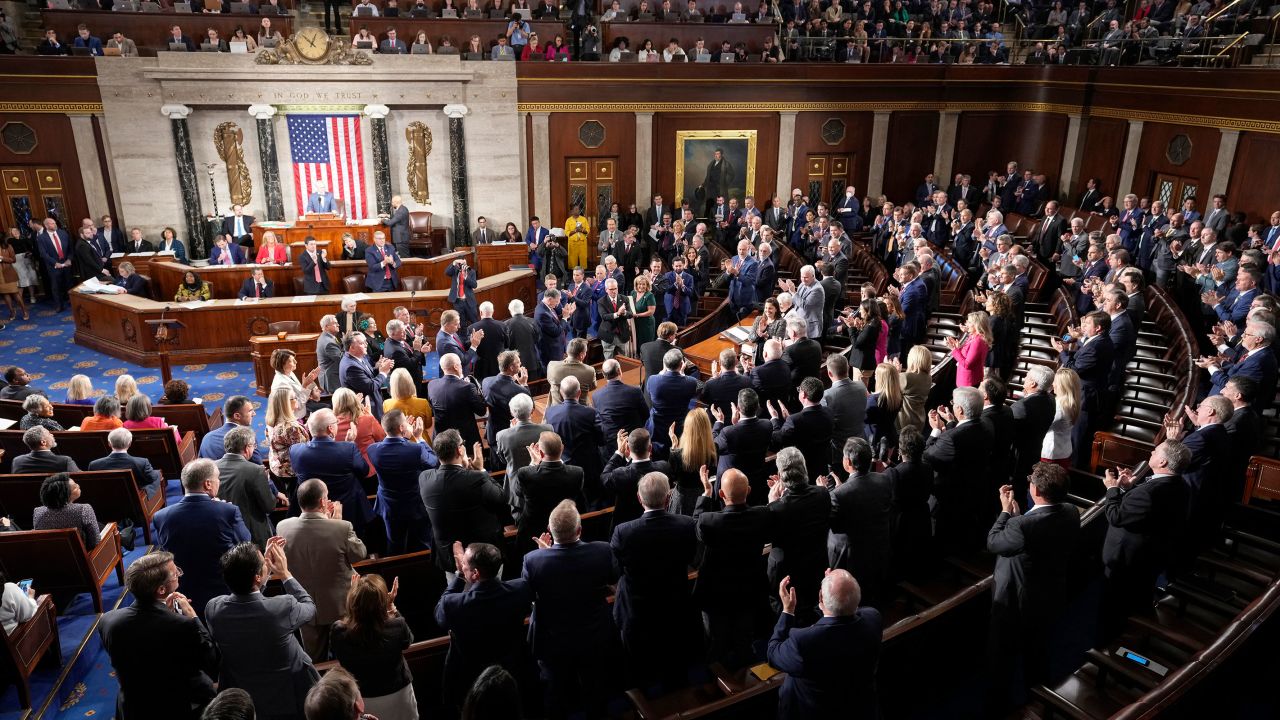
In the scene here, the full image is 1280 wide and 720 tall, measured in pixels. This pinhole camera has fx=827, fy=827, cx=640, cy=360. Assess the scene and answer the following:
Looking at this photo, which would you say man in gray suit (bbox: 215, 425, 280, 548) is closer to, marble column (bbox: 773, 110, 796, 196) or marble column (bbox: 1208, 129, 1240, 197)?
marble column (bbox: 773, 110, 796, 196)

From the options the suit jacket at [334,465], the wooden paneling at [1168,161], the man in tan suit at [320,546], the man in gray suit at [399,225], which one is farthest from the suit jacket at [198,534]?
the wooden paneling at [1168,161]

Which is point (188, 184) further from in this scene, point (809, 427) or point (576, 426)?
point (809, 427)

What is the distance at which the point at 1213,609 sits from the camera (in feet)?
17.3

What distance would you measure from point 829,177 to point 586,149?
18.6ft

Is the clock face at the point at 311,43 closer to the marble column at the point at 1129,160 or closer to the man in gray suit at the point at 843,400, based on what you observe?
the man in gray suit at the point at 843,400

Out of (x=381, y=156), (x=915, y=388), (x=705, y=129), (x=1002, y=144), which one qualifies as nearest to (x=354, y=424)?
(x=915, y=388)

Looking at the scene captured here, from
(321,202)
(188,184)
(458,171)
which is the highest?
(458,171)

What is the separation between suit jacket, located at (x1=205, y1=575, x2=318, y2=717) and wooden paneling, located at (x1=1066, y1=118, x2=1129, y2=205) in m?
17.3

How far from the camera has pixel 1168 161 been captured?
49.4 feet

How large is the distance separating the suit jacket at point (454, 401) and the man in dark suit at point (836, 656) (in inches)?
150

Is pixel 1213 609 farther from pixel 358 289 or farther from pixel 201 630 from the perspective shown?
pixel 358 289

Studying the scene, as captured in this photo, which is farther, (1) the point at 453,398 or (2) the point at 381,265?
(2) the point at 381,265

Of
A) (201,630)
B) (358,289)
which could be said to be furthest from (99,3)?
(201,630)

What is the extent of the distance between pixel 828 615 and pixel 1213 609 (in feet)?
10.9
